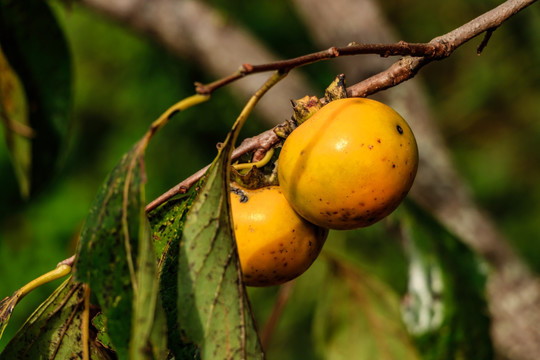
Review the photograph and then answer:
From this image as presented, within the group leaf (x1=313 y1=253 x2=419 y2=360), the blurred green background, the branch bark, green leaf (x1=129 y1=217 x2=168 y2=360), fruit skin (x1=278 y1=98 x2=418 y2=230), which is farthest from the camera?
the blurred green background

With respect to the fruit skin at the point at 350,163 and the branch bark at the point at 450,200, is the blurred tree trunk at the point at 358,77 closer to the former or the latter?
the branch bark at the point at 450,200

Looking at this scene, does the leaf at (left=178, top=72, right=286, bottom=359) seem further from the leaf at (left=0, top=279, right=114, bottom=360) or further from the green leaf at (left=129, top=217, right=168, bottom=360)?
the leaf at (left=0, top=279, right=114, bottom=360)

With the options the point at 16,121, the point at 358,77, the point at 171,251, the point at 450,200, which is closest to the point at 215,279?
the point at 171,251

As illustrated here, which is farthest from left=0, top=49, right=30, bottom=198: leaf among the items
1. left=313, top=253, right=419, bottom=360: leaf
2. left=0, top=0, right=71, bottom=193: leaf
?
left=313, top=253, right=419, bottom=360: leaf

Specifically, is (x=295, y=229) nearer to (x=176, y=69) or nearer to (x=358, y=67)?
(x=358, y=67)

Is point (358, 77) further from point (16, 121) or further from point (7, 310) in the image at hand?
point (7, 310)

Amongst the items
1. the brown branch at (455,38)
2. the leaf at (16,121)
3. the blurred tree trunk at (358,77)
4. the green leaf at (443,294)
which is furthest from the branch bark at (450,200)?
the leaf at (16,121)
